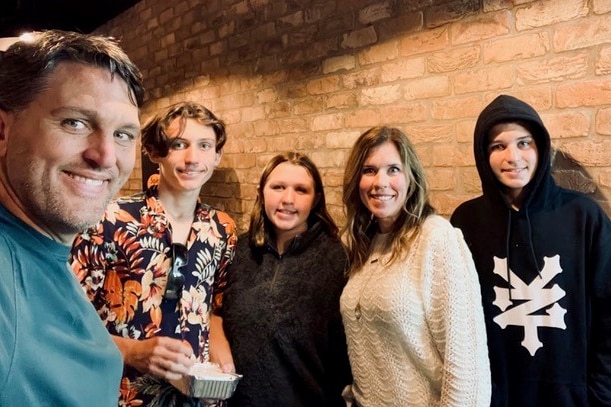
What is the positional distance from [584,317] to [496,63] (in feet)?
3.56

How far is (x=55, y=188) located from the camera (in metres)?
0.82

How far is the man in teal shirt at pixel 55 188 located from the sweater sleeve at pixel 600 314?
1.48 meters

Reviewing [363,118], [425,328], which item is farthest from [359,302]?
[363,118]

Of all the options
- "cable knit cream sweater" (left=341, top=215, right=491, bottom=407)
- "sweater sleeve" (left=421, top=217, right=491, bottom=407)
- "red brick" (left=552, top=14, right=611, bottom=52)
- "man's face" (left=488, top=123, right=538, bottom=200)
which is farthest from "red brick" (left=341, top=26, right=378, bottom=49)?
"sweater sleeve" (left=421, top=217, right=491, bottom=407)

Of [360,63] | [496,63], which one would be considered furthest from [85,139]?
[360,63]

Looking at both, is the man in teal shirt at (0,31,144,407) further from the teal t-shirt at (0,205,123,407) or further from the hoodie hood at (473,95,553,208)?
the hoodie hood at (473,95,553,208)

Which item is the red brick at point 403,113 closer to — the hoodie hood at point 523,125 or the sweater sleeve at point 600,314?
the hoodie hood at point 523,125

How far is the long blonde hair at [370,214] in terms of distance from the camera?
1635 mm

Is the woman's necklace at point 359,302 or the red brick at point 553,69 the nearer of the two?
the woman's necklace at point 359,302

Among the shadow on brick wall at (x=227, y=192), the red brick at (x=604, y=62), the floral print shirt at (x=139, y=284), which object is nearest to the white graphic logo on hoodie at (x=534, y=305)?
the red brick at (x=604, y=62)

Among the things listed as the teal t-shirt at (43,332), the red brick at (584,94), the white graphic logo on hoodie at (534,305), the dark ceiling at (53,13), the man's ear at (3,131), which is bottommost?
the white graphic logo on hoodie at (534,305)

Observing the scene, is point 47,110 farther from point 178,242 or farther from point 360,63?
point 360,63

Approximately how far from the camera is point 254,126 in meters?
3.42

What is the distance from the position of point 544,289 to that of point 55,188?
151cm
